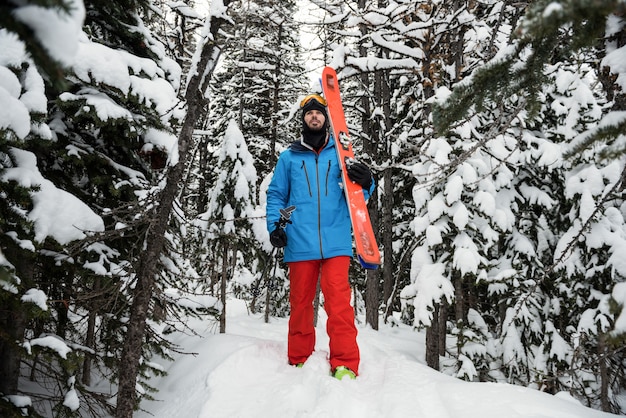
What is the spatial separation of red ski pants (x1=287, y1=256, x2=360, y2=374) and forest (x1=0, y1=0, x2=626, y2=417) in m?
0.88

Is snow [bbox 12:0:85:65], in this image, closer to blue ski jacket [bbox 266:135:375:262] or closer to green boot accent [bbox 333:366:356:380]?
blue ski jacket [bbox 266:135:375:262]

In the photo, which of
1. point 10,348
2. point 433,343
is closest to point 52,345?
point 10,348

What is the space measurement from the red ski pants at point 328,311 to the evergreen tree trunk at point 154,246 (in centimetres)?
149

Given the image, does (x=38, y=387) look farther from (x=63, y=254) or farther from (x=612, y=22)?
(x=612, y=22)

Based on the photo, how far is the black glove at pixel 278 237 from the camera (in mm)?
4230

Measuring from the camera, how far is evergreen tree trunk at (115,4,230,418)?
12.2ft

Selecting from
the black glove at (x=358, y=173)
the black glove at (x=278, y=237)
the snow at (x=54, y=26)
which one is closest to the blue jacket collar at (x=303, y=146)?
the black glove at (x=358, y=173)

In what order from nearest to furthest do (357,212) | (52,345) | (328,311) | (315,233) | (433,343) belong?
(52,345)
(328,311)
(315,233)
(357,212)
(433,343)

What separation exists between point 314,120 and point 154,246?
2280 mm

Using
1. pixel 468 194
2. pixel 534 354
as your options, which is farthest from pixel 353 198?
pixel 534 354

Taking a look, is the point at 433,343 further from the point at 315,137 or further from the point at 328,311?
the point at 315,137

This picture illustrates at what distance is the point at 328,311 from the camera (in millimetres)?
4188

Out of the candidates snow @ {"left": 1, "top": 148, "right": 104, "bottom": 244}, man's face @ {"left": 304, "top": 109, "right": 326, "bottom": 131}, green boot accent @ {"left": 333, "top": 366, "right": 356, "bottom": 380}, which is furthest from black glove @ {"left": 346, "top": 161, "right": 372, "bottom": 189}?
snow @ {"left": 1, "top": 148, "right": 104, "bottom": 244}

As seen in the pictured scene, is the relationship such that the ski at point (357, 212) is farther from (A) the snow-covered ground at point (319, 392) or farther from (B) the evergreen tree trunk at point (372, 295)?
(B) the evergreen tree trunk at point (372, 295)
